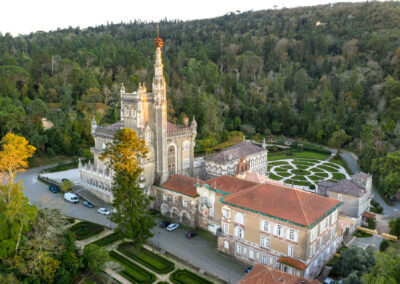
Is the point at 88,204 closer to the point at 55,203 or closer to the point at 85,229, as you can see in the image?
the point at 85,229

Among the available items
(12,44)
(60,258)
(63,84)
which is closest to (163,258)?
(60,258)

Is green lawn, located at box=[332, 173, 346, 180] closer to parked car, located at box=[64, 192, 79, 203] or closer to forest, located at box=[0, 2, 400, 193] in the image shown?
forest, located at box=[0, 2, 400, 193]

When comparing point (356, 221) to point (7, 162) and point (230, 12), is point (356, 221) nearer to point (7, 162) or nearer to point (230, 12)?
point (7, 162)

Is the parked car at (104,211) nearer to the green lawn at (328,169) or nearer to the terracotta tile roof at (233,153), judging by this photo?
the terracotta tile roof at (233,153)

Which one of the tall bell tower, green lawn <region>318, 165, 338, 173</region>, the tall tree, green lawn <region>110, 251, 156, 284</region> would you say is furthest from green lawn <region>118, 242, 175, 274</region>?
green lawn <region>318, 165, 338, 173</region>

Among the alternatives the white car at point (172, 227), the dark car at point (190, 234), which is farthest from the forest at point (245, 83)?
the white car at point (172, 227)
